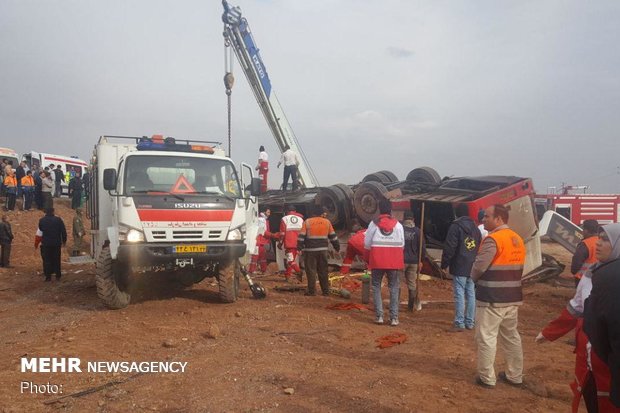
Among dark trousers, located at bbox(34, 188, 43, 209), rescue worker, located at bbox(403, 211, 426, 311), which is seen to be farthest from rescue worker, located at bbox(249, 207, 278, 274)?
dark trousers, located at bbox(34, 188, 43, 209)

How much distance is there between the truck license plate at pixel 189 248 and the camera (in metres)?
6.98

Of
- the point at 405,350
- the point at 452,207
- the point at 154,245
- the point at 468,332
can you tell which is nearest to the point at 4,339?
the point at 154,245

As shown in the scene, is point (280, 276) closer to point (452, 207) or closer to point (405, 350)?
point (452, 207)

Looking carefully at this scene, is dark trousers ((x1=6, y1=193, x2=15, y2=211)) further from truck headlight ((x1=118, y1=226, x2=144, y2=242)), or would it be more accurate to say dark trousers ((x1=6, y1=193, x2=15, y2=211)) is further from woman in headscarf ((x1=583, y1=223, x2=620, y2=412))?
woman in headscarf ((x1=583, y1=223, x2=620, y2=412))

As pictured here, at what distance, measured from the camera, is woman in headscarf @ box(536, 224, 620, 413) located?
2.31m

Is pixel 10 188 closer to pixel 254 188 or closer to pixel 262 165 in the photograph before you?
pixel 262 165

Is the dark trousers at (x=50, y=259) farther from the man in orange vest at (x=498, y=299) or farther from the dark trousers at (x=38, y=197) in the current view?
the man in orange vest at (x=498, y=299)

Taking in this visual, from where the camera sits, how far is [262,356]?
5203 millimetres

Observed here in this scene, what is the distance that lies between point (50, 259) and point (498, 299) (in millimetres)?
10052

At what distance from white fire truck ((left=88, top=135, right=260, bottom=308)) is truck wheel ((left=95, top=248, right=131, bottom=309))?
0.01 m

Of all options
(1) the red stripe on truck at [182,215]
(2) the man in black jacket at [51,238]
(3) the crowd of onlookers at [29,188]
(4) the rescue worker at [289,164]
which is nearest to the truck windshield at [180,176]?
(1) the red stripe on truck at [182,215]

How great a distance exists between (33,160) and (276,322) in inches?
851

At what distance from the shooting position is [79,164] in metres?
25.7

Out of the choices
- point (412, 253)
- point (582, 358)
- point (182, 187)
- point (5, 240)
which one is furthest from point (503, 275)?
point (5, 240)
